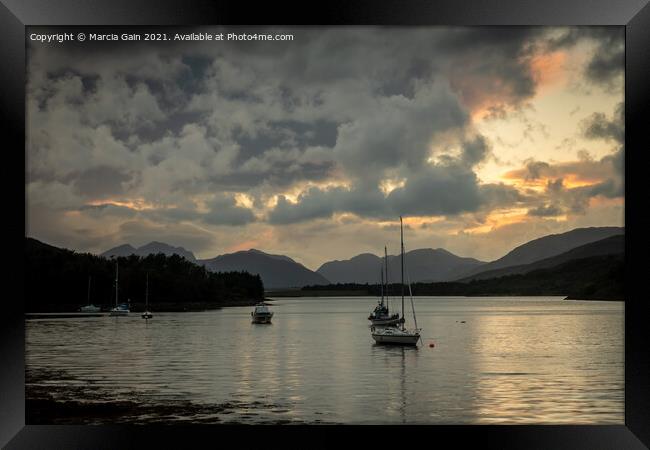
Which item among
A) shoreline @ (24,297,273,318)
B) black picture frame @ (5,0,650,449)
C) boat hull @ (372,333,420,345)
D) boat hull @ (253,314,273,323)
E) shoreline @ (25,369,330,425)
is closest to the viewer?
black picture frame @ (5,0,650,449)

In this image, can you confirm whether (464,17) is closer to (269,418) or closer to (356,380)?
(269,418)

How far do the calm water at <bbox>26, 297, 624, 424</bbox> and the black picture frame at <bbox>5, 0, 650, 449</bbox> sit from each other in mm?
5651

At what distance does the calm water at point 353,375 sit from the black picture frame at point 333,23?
5651 millimetres

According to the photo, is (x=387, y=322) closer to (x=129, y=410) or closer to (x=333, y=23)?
(x=129, y=410)

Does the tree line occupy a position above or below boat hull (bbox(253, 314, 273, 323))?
above

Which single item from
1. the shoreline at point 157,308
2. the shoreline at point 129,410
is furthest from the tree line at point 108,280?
the shoreline at point 129,410

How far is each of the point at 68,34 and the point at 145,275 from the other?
7130 centimetres

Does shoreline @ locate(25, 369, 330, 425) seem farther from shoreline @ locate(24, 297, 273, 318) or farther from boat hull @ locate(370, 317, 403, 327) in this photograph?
shoreline @ locate(24, 297, 273, 318)

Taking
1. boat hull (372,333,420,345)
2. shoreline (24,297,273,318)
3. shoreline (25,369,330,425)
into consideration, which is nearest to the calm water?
shoreline (25,369,330,425)

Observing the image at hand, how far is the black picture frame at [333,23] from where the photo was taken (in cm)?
781

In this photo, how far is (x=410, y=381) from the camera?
21297 millimetres

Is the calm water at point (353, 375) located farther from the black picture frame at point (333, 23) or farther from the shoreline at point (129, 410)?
the black picture frame at point (333, 23)

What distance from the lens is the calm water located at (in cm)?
1584

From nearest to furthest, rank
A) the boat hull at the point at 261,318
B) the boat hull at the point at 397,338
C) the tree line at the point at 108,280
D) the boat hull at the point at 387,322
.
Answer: the boat hull at the point at 397,338 → the boat hull at the point at 387,322 → the boat hull at the point at 261,318 → the tree line at the point at 108,280
